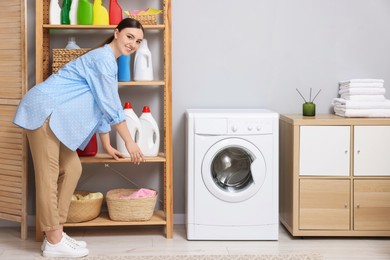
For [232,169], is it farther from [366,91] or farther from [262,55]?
[366,91]

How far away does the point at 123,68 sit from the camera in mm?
3553

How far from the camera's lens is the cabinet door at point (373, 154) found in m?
3.44

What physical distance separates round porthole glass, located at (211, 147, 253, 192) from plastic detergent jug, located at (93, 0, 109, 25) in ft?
3.44

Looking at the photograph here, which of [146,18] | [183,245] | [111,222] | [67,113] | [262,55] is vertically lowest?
[183,245]

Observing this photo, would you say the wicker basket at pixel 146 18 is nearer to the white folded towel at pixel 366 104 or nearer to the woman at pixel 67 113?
the woman at pixel 67 113

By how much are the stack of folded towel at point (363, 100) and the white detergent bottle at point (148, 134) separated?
114 centimetres

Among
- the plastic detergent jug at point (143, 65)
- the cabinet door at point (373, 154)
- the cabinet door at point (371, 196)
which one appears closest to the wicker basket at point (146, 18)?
the plastic detergent jug at point (143, 65)

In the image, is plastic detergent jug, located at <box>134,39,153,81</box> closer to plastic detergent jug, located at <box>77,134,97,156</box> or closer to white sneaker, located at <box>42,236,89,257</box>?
plastic detergent jug, located at <box>77,134,97,156</box>

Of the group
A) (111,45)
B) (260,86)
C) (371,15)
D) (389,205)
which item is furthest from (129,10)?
(389,205)

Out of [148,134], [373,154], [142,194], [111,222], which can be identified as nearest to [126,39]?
[148,134]

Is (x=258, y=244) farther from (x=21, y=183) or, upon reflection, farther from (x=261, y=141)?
(x=21, y=183)

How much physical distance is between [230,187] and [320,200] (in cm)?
53

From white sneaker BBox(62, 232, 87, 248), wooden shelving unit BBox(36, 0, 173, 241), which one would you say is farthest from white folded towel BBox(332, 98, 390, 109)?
white sneaker BBox(62, 232, 87, 248)

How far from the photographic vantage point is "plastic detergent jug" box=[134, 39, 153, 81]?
3.56m
